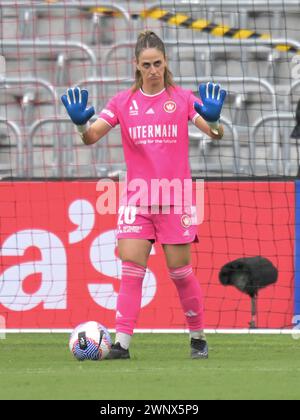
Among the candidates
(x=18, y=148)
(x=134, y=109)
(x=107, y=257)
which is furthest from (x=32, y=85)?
(x=134, y=109)

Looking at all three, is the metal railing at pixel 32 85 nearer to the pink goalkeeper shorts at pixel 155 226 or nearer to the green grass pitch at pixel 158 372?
the green grass pitch at pixel 158 372

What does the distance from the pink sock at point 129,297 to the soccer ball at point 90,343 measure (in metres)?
0.13

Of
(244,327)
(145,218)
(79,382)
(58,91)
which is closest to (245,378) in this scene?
(79,382)

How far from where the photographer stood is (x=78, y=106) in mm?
8344

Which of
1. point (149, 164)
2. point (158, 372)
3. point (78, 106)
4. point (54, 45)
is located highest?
point (54, 45)

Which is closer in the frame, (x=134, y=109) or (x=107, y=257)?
(x=134, y=109)

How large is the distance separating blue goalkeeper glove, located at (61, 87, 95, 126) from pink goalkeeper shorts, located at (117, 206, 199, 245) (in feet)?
2.25

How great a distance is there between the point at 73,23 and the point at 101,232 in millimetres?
4829

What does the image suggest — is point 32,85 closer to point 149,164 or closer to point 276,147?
point 276,147

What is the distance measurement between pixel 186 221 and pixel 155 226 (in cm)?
22

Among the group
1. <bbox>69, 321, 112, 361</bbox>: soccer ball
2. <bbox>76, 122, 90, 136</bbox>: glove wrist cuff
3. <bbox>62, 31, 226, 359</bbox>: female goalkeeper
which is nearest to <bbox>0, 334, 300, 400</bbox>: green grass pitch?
<bbox>69, 321, 112, 361</bbox>: soccer ball

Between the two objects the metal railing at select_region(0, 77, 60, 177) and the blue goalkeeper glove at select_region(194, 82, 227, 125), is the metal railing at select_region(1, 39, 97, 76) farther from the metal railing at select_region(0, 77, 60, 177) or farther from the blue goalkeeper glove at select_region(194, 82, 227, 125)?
the blue goalkeeper glove at select_region(194, 82, 227, 125)

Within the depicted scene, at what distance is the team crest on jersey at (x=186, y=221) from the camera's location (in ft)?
27.9

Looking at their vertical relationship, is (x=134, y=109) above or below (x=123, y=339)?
above
